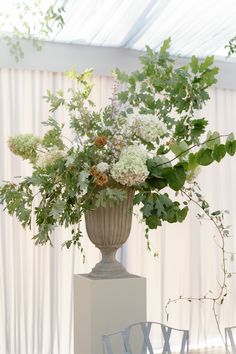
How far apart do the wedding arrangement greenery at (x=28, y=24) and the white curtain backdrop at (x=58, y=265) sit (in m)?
0.24

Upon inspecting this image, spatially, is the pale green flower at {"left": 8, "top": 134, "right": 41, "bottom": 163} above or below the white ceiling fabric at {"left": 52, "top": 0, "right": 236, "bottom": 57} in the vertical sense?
below

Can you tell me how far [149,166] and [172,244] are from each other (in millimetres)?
2928

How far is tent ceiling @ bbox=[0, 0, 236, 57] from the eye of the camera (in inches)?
168

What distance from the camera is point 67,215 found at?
7.97ft

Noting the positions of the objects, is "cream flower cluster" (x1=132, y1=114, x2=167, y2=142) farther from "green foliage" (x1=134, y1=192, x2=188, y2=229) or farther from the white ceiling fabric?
the white ceiling fabric

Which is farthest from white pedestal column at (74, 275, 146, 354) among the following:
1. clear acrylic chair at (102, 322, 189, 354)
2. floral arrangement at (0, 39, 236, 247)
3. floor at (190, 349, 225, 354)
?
floor at (190, 349, 225, 354)

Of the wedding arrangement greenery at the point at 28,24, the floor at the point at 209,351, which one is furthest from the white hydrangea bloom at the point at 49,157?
the floor at the point at 209,351

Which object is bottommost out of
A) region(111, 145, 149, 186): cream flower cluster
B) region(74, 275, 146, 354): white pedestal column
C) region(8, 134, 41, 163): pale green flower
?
region(74, 275, 146, 354): white pedestal column

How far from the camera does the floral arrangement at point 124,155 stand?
2328 millimetres

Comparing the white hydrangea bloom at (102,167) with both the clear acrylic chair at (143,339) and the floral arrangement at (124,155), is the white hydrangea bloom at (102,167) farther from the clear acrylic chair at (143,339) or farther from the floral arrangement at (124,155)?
the clear acrylic chair at (143,339)

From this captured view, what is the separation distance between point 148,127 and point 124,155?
139 millimetres

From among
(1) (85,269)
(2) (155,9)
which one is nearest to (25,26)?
(2) (155,9)

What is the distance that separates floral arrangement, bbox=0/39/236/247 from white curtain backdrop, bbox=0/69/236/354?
2200mm

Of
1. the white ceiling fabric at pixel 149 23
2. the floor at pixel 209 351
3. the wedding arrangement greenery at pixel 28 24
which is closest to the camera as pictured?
the wedding arrangement greenery at pixel 28 24
